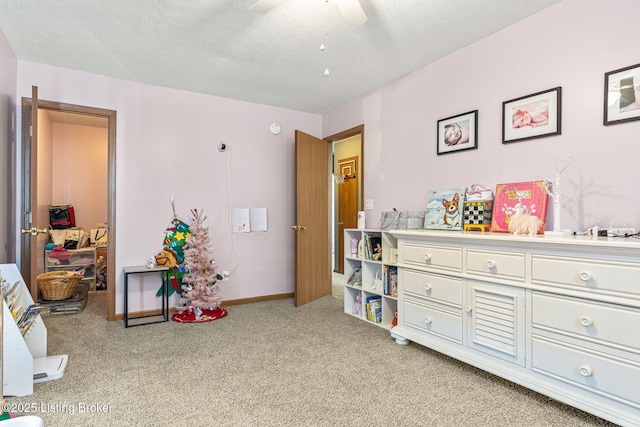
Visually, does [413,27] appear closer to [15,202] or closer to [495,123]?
[495,123]

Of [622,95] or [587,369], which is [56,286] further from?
[622,95]

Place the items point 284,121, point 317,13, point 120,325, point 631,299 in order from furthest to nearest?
1. point 284,121
2. point 120,325
3. point 317,13
4. point 631,299

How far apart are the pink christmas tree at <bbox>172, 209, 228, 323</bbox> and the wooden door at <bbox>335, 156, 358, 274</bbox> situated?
267 centimetres

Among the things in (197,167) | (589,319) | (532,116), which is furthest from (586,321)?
(197,167)

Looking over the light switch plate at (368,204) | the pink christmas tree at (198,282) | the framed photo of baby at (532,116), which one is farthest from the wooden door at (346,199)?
the framed photo of baby at (532,116)

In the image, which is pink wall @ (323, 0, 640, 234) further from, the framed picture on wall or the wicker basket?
the wicker basket

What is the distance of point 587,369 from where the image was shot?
171 cm

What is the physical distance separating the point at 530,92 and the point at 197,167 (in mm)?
3312

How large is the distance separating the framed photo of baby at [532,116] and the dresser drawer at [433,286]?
114 cm

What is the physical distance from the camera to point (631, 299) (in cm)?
159

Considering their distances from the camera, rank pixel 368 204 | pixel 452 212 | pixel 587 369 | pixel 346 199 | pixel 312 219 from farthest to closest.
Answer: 1. pixel 346 199
2. pixel 312 219
3. pixel 368 204
4. pixel 452 212
5. pixel 587 369

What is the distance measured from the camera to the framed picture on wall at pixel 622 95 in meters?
1.95

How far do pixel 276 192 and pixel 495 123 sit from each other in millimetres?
2695

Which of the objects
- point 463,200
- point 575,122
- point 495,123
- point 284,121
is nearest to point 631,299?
point 575,122
